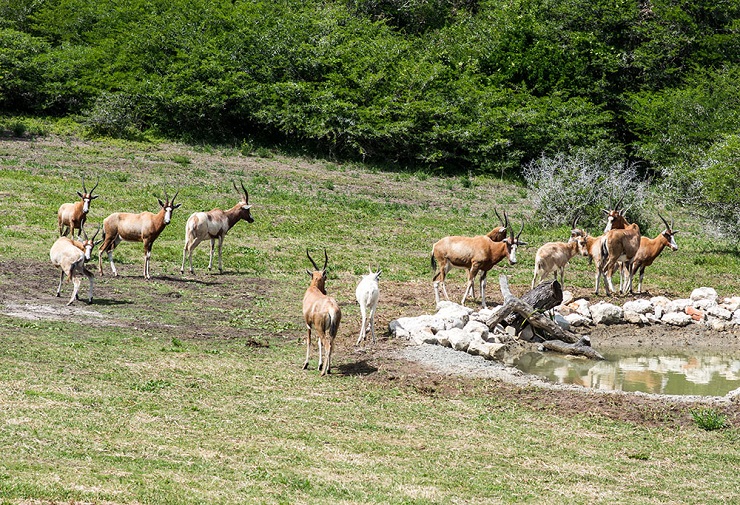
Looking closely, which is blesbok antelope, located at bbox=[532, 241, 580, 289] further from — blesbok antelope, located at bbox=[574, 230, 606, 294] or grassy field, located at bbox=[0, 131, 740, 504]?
blesbok antelope, located at bbox=[574, 230, 606, 294]

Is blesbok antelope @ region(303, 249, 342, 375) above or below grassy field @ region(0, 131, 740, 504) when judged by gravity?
above

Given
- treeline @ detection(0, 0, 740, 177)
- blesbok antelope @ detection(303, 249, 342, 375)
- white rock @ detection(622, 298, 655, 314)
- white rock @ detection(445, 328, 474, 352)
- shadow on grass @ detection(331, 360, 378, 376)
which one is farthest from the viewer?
treeline @ detection(0, 0, 740, 177)

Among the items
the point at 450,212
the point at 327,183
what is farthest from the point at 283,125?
the point at 450,212

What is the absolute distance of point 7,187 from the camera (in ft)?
105

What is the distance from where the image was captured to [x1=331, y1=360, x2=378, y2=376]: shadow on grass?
16.0 metres

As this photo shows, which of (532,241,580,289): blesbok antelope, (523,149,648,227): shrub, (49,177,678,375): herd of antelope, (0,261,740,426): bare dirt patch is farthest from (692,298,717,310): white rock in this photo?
Answer: (523,149,648,227): shrub

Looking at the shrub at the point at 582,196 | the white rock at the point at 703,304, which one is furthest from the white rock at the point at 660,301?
the shrub at the point at 582,196

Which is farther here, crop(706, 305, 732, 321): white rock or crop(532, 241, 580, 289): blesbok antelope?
crop(532, 241, 580, 289): blesbok antelope

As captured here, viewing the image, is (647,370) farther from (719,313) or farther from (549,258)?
(549,258)

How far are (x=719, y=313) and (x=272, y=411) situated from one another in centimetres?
1268

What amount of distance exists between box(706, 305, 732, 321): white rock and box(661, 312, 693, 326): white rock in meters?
0.53

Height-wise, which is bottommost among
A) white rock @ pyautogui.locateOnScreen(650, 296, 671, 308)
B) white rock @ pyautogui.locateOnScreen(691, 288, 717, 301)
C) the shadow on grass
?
the shadow on grass

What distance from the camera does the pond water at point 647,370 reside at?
17219 millimetres

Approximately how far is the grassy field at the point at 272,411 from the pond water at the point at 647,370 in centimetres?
234
